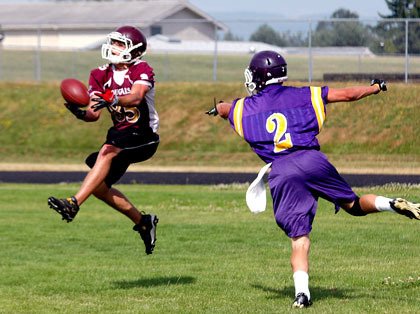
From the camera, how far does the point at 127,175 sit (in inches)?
1041

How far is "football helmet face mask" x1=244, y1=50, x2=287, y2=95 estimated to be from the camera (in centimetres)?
858

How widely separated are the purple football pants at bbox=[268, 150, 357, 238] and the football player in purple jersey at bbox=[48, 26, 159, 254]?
1.64m

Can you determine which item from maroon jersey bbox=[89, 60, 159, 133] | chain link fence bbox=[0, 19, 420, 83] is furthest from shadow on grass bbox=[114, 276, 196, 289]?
chain link fence bbox=[0, 19, 420, 83]

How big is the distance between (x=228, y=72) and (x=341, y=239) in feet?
90.7

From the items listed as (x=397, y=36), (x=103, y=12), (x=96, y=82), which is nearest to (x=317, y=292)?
(x=96, y=82)

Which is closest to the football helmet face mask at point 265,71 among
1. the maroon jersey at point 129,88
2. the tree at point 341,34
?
the maroon jersey at point 129,88

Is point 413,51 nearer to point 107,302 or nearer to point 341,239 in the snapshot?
point 341,239

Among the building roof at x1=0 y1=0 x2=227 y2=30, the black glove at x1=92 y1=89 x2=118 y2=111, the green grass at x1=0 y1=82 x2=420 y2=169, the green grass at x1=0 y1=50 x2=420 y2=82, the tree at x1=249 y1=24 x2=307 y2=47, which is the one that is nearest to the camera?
the black glove at x1=92 y1=89 x2=118 y2=111

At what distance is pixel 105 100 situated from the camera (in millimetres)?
9133

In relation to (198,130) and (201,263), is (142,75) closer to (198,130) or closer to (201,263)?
(201,263)

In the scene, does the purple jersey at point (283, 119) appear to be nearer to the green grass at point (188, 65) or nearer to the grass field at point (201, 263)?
the grass field at point (201, 263)

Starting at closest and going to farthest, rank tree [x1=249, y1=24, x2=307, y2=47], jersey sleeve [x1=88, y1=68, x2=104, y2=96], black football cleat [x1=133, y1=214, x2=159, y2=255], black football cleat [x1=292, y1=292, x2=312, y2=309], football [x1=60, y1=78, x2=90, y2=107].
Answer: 1. black football cleat [x1=292, y1=292, x2=312, y2=309]
2. football [x1=60, y1=78, x2=90, y2=107]
3. jersey sleeve [x1=88, y1=68, x2=104, y2=96]
4. black football cleat [x1=133, y1=214, x2=159, y2=255]
5. tree [x1=249, y1=24, x2=307, y2=47]

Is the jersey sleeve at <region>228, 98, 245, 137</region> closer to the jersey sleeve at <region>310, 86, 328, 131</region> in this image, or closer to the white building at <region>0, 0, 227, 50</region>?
the jersey sleeve at <region>310, 86, 328, 131</region>

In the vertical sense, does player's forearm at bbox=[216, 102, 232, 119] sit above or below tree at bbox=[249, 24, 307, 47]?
above
